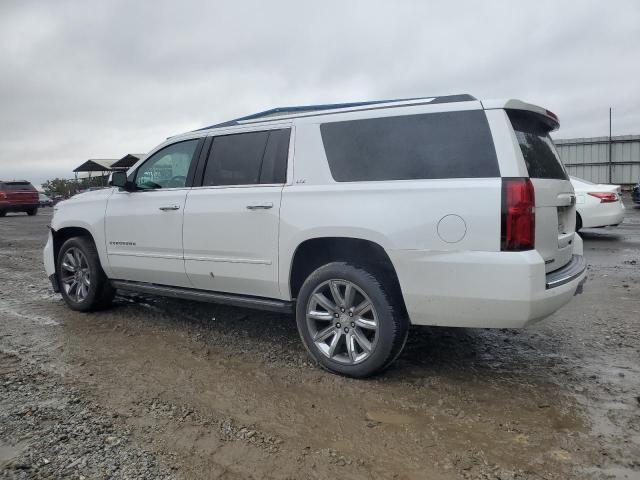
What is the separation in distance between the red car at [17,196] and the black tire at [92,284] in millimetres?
22867

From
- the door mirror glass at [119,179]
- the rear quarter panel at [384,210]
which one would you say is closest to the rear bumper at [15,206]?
the door mirror glass at [119,179]

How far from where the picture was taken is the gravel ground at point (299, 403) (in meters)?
2.57

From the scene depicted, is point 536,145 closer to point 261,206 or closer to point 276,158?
point 276,158

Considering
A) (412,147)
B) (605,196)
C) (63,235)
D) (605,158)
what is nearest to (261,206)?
(412,147)

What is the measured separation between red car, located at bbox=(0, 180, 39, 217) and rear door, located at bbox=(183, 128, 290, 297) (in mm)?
24665

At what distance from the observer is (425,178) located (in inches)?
131

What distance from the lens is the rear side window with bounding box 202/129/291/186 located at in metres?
4.07

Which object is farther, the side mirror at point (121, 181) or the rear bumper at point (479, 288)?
the side mirror at point (121, 181)

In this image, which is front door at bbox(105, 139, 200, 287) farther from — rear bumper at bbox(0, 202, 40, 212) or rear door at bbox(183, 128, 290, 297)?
rear bumper at bbox(0, 202, 40, 212)

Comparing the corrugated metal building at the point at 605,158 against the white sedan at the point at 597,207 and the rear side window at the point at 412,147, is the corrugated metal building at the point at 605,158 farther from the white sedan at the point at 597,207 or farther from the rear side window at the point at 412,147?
the rear side window at the point at 412,147

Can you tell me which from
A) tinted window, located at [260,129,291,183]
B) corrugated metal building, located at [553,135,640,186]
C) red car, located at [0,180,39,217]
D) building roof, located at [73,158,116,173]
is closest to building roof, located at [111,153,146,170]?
building roof, located at [73,158,116,173]

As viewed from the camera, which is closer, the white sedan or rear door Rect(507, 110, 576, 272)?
rear door Rect(507, 110, 576, 272)

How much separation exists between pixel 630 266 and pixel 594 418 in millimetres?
5572

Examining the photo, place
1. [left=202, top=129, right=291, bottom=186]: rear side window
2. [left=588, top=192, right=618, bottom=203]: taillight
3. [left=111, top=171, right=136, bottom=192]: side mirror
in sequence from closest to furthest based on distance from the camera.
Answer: [left=202, top=129, right=291, bottom=186]: rear side window → [left=111, top=171, right=136, bottom=192]: side mirror → [left=588, top=192, right=618, bottom=203]: taillight
